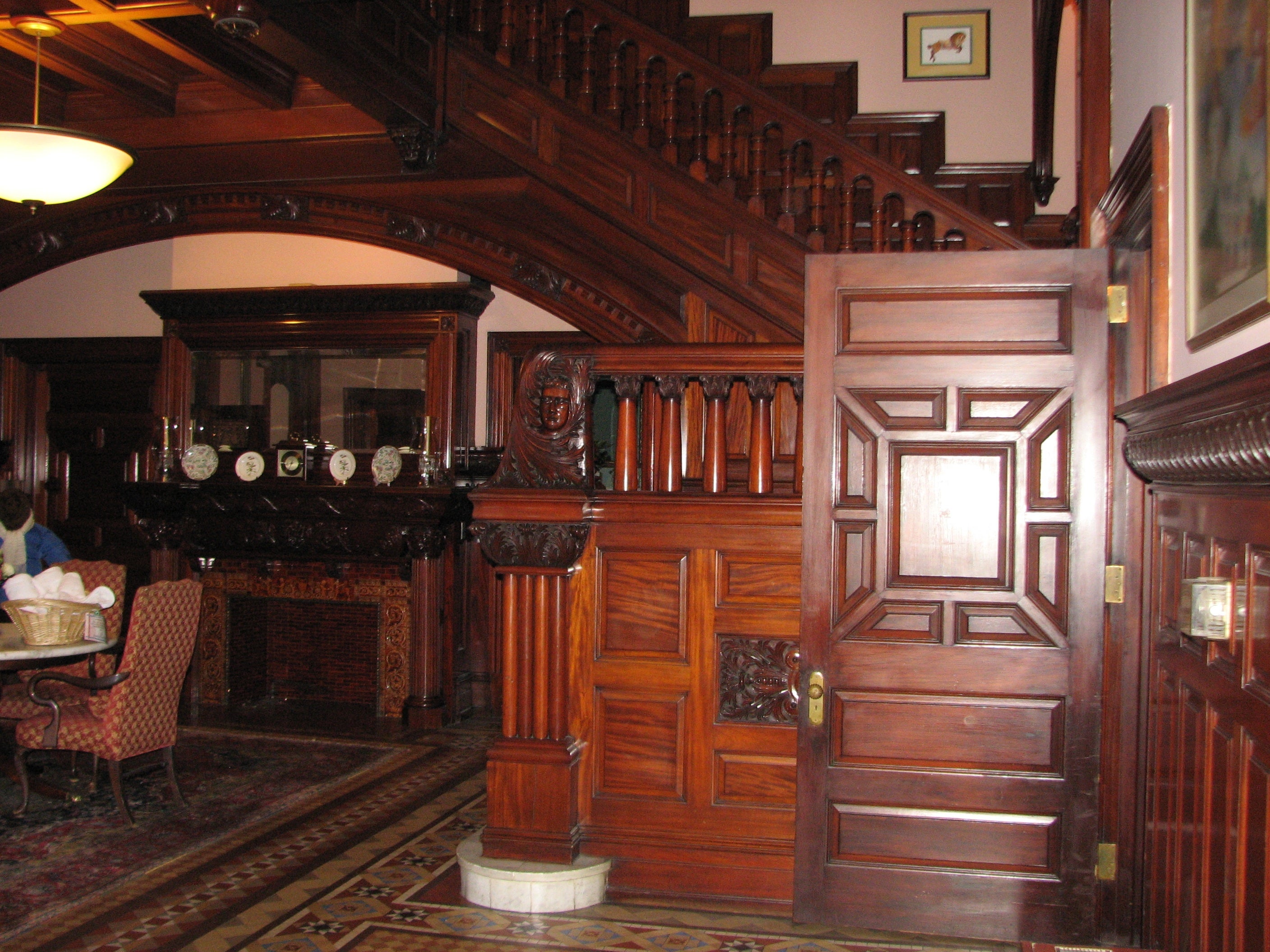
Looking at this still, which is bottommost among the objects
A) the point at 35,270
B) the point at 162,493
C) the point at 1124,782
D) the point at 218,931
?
the point at 218,931

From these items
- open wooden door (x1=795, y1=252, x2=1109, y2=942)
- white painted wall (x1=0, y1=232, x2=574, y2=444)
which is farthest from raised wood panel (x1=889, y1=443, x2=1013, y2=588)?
white painted wall (x1=0, y1=232, x2=574, y2=444)

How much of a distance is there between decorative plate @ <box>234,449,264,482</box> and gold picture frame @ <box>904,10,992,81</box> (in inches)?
186

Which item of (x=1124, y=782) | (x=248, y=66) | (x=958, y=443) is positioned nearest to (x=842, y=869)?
(x=1124, y=782)

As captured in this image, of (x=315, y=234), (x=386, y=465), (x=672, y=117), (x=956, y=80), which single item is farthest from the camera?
(x=386, y=465)

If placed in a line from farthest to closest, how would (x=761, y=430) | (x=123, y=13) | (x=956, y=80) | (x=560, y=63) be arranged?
(x=956, y=80) < (x=560, y=63) < (x=123, y=13) < (x=761, y=430)

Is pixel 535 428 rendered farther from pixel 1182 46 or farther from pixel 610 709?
pixel 1182 46

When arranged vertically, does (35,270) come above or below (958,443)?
above

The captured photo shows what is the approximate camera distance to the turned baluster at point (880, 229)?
4.66 m

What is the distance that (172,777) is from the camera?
4.96 metres

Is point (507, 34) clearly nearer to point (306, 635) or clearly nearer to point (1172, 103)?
point (1172, 103)

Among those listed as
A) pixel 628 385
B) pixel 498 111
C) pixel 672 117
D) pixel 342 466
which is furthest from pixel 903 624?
pixel 342 466

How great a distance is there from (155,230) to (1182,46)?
649cm

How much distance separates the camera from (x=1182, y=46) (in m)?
2.28

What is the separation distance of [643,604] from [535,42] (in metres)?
3.04
